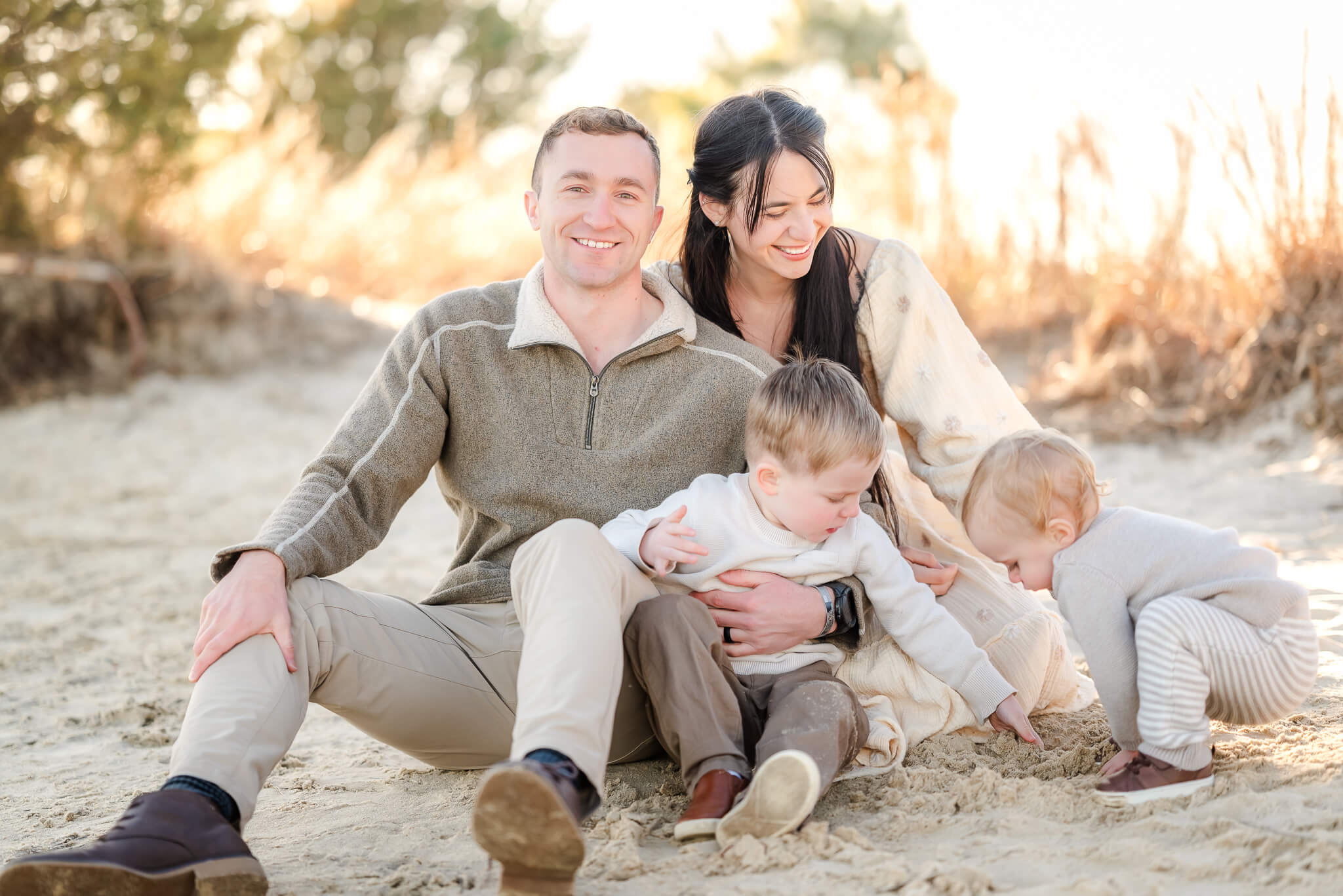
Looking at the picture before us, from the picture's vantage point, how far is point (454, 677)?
2457 mm

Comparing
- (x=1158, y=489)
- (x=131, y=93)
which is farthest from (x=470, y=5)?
(x=1158, y=489)

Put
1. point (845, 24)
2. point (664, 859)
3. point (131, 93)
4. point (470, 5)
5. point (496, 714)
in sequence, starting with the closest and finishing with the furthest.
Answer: point (664, 859) < point (496, 714) < point (131, 93) < point (470, 5) < point (845, 24)

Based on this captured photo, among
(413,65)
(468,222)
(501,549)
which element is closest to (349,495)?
(501,549)

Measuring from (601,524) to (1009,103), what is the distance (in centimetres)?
557

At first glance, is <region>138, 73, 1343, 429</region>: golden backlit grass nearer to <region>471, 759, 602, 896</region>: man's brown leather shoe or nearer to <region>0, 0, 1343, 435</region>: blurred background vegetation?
<region>0, 0, 1343, 435</region>: blurred background vegetation

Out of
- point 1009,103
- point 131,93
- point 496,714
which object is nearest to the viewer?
point 496,714

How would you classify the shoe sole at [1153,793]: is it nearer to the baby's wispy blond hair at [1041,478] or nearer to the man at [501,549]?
the baby's wispy blond hair at [1041,478]

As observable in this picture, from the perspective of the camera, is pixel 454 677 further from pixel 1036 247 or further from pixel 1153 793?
pixel 1036 247

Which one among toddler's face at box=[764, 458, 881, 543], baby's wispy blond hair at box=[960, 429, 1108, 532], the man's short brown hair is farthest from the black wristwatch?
the man's short brown hair

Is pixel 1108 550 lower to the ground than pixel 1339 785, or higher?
higher

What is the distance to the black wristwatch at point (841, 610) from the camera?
8.27 feet

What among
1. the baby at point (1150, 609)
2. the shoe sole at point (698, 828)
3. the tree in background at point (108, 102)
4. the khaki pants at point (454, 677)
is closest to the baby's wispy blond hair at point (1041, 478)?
the baby at point (1150, 609)

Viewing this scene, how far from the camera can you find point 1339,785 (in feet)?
7.01

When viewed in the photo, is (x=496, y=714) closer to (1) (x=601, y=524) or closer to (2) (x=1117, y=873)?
(1) (x=601, y=524)
